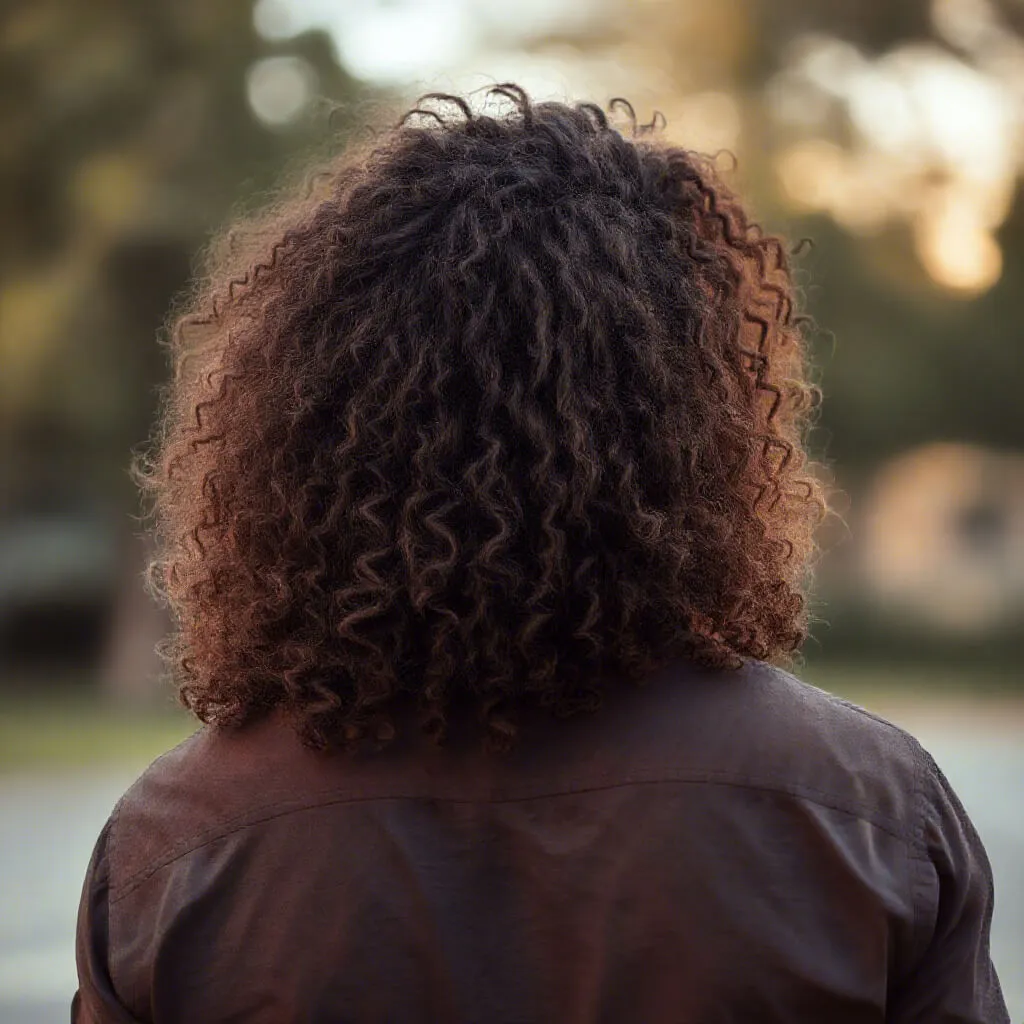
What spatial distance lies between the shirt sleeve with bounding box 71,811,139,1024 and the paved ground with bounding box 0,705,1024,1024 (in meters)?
4.54

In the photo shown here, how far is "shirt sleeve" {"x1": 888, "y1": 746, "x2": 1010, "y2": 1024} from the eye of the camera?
64.0 inches

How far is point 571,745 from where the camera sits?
167 cm

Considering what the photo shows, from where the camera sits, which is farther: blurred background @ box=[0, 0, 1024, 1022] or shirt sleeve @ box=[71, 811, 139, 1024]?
blurred background @ box=[0, 0, 1024, 1022]

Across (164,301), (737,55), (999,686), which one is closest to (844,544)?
(999,686)

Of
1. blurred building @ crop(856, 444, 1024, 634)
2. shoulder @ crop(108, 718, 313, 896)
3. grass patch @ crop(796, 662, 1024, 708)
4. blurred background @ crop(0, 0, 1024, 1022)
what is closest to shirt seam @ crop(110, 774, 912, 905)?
shoulder @ crop(108, 718, 313, 896)

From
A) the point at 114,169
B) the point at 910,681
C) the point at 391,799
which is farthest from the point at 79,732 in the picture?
the point at 391,799

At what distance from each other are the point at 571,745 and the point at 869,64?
864 inches

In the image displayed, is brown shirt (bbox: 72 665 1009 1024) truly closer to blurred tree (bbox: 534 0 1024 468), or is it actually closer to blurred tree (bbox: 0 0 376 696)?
blurred tree (bbox: 0 0 376 696)

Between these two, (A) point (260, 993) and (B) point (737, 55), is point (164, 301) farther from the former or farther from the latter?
(A) point (260, 993)

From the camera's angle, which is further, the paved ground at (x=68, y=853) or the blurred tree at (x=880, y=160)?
the blurred tree at (x=880, y=160)

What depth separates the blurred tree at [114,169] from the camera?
17312mm

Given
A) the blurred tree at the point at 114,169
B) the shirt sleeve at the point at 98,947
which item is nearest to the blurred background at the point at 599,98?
the blurred tree at the point at 114,169

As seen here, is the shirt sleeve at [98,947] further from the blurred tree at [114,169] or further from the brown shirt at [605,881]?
the blurred tree at [114,169]

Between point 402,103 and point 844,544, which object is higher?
point 402,103
